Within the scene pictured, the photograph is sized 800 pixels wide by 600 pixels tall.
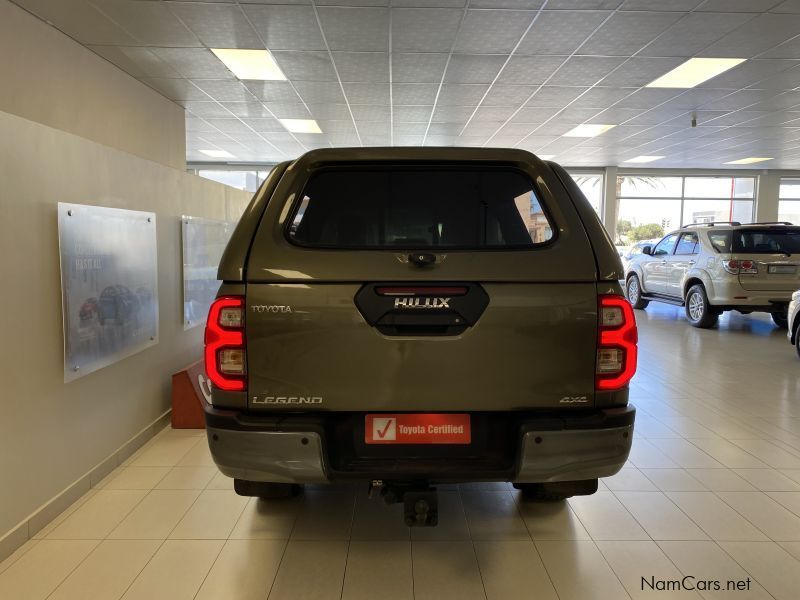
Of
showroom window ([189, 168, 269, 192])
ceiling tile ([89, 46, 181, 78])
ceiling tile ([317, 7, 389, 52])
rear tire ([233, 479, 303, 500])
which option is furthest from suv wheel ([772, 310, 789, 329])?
showroom window ([189, 168, 269, 192])

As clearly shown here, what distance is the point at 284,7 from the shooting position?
478 cm

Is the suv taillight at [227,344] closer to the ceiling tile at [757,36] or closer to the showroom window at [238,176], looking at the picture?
the ceiling tile at [757,36]

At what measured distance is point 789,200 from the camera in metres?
16.3

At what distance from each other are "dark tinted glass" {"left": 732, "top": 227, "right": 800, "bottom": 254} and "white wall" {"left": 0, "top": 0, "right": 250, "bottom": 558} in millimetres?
7697

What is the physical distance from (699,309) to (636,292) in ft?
8.35

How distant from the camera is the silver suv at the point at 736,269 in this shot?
774 centimetres

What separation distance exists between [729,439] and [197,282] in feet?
14.4

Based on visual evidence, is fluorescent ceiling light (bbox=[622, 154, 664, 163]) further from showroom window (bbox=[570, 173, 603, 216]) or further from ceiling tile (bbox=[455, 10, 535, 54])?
ceiling tile (bbox=[455, 10, 535, 54])

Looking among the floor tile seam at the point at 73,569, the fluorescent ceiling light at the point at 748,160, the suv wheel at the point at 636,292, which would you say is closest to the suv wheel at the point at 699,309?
the suv wheel at the point at 636,292

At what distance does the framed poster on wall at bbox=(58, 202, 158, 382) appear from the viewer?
2830 millimetres

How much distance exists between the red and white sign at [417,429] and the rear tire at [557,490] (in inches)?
21.7

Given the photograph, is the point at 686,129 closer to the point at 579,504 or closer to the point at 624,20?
the point at 624,20

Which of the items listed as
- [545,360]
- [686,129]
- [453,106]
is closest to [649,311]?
[686,129]

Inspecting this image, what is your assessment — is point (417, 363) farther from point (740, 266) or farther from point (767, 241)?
point (767, 241)
